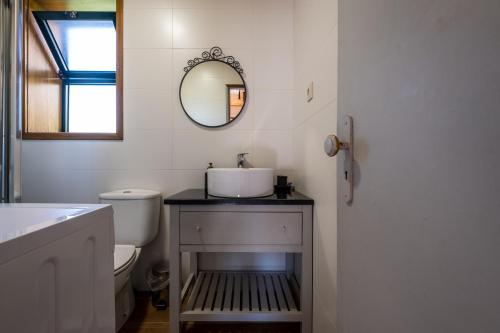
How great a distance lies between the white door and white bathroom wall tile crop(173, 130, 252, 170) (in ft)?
3.47

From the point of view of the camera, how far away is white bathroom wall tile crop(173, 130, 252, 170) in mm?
1503

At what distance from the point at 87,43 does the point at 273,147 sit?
1.65 m

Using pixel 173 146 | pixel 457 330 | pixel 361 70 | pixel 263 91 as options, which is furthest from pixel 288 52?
pixel 457 330

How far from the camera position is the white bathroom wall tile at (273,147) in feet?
4.94

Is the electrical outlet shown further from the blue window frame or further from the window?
the blue window frame

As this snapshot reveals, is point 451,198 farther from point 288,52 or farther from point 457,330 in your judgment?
point 288,52

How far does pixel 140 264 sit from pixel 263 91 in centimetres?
152

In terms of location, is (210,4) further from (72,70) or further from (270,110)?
(72,70)

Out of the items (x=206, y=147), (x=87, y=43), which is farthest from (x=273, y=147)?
(x=87, y=43)

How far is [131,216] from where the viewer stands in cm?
133

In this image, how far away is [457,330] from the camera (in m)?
0.25

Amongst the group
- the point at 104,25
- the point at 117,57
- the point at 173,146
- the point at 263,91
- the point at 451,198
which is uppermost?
the point at 104,25

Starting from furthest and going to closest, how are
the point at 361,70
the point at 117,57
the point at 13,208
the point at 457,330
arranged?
the point at 117,57, the point at 13,208, the point at 361,70, the point at 457,330

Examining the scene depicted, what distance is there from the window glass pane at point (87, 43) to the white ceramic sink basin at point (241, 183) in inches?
51.8
